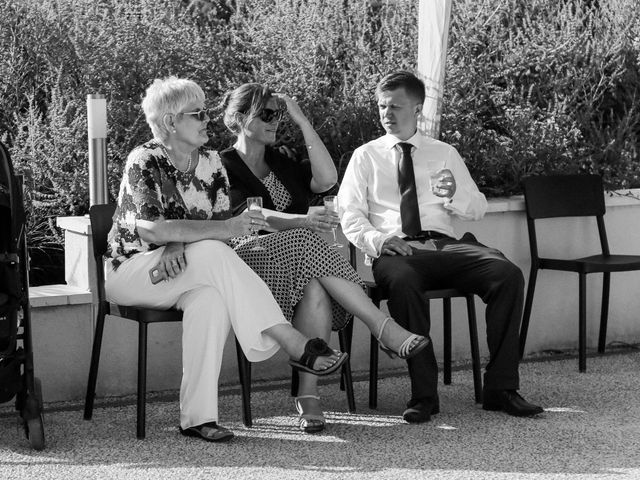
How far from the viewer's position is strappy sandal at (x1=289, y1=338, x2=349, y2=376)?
4309 mm

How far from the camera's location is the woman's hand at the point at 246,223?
4.41 metres

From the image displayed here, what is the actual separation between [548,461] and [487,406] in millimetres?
789

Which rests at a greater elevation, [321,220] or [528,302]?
[321,220]

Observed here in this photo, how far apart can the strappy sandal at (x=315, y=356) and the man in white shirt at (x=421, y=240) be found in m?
0.52

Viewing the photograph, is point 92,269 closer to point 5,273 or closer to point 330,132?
point 5,273

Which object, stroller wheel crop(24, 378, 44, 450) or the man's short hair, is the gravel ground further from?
the man's short hair

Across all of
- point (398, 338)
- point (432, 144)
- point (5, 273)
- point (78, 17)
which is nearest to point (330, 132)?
point (432, 144)

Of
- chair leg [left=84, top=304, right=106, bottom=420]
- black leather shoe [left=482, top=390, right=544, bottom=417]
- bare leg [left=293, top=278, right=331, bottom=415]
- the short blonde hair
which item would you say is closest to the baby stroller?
chair leg [left=84, top=304, right=106, bottom=420]

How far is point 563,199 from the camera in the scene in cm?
611

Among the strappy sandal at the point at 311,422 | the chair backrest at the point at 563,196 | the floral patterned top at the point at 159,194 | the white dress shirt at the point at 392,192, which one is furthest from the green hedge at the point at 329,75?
the strappy sandal at the point at 311,422

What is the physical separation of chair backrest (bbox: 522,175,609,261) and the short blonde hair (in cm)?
218

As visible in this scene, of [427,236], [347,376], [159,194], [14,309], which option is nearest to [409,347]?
[347,376]

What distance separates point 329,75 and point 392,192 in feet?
5.73

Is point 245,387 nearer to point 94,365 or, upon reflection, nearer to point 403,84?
point 94,365
